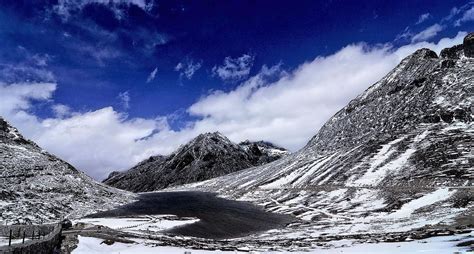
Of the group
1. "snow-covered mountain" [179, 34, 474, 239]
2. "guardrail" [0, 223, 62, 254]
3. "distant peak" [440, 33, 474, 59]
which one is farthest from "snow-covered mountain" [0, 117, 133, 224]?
"distant peak" [440, 33, 474, 59]

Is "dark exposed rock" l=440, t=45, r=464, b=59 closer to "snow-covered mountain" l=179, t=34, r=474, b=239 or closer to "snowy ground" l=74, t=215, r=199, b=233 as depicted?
"snow-covered mountain" l=179, t=34, r=474, b=239

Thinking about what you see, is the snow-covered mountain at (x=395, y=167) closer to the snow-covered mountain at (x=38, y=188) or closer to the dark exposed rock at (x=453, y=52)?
the dark exposed rock at (x=453, y=52)

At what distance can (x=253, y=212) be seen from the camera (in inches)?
4117

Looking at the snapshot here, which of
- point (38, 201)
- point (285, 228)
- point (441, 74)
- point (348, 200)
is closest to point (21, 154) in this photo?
point (38, 201)

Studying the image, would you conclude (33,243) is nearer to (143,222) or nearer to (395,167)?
(143,222)

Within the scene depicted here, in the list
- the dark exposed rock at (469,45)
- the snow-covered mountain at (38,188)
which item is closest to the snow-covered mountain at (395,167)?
the dark exposed rock at (469,45)

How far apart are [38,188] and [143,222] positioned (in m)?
35.6

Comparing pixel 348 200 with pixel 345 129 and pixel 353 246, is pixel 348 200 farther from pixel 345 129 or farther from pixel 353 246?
pixel 345 129

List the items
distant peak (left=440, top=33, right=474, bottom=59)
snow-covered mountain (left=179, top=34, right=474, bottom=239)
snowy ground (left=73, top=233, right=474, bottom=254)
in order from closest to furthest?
snowy ground (left=73, top=233, right=474, bottom=254)
snow-covered mountain (left=179, top=34, right=474, bottom=239)
distant peak (left=440, top=33, right=474, bottom=59)

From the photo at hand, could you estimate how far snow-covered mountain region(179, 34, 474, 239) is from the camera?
7550cm

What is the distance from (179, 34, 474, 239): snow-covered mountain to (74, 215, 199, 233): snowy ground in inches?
878

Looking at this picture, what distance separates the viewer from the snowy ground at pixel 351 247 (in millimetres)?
34688

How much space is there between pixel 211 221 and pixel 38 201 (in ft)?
125

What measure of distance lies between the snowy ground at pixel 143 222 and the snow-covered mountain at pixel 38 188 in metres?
11.7
